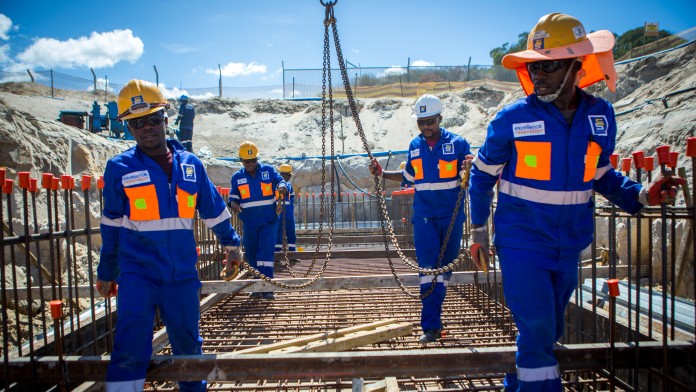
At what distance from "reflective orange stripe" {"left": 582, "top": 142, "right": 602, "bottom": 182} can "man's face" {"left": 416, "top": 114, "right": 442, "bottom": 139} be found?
6.46 feet

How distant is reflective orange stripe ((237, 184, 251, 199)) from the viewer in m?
6.53

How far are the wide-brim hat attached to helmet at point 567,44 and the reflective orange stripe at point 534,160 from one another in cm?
49

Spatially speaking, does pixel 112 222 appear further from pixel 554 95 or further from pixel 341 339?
pixel 554 95

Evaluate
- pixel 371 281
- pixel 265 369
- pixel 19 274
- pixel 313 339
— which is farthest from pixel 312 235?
pixel 265 369

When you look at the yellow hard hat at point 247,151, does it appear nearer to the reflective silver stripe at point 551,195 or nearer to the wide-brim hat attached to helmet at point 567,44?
the wide-brim hat attached to helmet at point 567,44

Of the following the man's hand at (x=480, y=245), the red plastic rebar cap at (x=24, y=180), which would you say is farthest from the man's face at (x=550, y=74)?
the red plastic rebar cap at (x=24, y=180)

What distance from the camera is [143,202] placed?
283 centimetres

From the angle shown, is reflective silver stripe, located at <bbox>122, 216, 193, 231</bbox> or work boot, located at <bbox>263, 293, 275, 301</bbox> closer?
reflective silver stripe, located at <bbox>122, 216, 193, 231</bbox>

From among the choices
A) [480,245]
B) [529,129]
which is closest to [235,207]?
[480,245]

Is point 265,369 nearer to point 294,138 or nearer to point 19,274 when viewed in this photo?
point 19,274

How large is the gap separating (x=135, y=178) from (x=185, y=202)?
0.34 metres

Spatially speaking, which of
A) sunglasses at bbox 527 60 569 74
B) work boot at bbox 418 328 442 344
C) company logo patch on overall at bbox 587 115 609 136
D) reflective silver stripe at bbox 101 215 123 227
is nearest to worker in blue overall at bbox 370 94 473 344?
work boot at bbox 418 328 442 344

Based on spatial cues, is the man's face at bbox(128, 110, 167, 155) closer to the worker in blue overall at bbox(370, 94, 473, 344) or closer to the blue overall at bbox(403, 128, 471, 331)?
the worker in blue overall at bbox(370, 94, 473, 344)

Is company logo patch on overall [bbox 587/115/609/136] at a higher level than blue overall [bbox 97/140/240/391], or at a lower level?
higher
